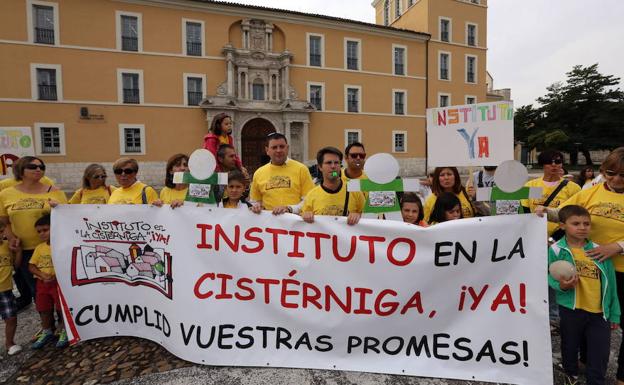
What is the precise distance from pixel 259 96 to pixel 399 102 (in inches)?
431

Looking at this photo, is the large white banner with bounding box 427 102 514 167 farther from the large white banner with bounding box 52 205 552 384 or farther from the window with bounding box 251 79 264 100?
the window with bounding box 251 79 264 100

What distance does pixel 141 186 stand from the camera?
346 centimetres

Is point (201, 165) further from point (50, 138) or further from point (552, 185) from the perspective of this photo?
point (50, 138)

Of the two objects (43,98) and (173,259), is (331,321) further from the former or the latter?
(43,98)

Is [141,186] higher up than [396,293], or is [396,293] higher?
[141,186]

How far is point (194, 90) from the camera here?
20.4 m

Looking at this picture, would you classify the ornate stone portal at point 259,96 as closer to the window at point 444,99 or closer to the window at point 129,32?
the window at point 129,32

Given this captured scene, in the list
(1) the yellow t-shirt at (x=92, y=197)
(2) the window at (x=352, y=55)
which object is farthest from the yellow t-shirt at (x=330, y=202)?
(2) the window at (x=352, y=55)

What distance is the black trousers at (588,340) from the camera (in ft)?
7.09

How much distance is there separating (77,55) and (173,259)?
69.6ft

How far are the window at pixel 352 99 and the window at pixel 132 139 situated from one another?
13.8 metres

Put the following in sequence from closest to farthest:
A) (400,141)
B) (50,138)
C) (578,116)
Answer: (50,138), (400,141), (578,116)

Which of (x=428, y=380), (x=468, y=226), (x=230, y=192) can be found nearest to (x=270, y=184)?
(x=230, y=192)

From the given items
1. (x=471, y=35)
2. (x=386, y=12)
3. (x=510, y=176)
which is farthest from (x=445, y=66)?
(x=510, y=176)
